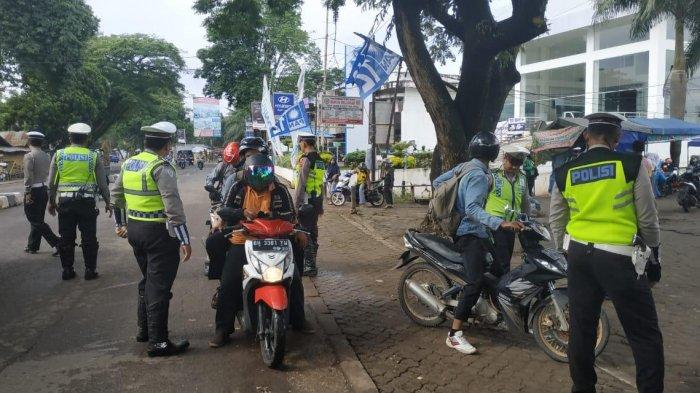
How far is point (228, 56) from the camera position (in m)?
34.7

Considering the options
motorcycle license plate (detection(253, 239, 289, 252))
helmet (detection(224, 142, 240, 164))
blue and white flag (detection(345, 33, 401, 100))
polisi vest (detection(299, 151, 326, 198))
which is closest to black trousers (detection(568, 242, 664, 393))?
motorcycle license plate (detection(253, 239, 289, 252))

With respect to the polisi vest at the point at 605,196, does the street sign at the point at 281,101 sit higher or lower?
higher

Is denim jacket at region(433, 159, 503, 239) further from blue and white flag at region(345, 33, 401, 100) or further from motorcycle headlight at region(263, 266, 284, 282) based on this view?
blue and white flag at region(345, 33, 401, 100)

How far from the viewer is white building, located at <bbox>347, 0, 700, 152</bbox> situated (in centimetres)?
3114

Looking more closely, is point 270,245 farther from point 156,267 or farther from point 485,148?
point 485,148

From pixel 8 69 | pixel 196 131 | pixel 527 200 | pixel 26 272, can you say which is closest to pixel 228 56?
pixel 8 69

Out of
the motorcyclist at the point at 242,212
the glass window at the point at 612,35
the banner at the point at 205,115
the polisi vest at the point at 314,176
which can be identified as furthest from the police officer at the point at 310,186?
the banner at the point at 205,115

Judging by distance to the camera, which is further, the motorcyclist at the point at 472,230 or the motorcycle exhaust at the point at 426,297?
the motorcycle exhaust at the point at 426,297

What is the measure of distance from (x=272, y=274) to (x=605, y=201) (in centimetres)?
227

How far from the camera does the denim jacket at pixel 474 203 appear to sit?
4.07m

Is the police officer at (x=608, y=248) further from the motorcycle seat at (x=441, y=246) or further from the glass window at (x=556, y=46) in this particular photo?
the glass window at (x=556, y=46)

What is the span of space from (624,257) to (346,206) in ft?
46.2

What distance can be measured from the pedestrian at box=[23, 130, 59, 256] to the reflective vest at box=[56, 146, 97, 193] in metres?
1.48

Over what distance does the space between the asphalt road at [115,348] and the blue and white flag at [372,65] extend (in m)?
5.00
